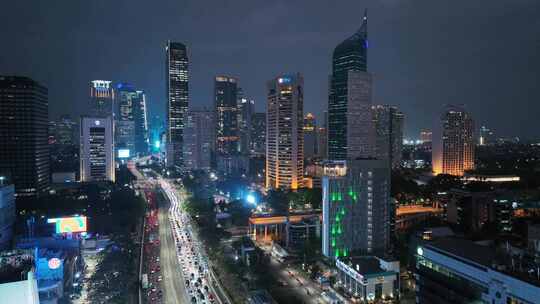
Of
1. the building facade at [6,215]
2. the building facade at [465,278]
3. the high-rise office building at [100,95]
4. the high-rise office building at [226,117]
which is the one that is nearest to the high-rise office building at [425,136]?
the high-rise office building at [226,117]

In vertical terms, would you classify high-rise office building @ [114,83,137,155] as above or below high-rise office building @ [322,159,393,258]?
above

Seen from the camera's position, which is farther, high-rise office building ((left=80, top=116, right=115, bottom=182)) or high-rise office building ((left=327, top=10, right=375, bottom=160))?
high-rise office building ((left=327, top=10, right=375, bottom=160))

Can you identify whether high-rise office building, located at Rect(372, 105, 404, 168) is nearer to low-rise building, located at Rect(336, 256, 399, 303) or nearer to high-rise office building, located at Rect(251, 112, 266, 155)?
high-rise office building, located at Rect(251, 112, 266, 155)

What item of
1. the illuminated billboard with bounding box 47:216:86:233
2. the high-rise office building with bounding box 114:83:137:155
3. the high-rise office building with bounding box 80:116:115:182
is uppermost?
the high-rise office building with bounding box 114:83:137:155

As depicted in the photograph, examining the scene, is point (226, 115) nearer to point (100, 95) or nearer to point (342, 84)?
point (100, 95)

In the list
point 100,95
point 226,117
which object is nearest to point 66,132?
point 100,95

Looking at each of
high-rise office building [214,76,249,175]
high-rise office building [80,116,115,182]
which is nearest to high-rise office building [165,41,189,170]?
high-rise office building [214,76,249,175]

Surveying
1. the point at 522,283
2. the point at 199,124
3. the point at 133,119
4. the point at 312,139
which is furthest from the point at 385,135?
the point at 133,119
